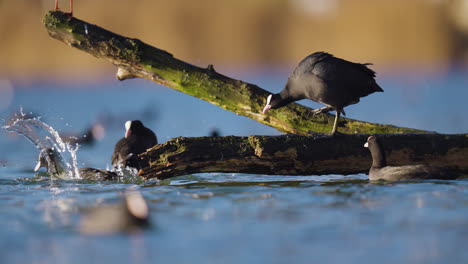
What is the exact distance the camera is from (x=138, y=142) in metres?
7.92

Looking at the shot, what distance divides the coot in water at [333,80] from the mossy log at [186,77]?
Answer: 1.56 feet

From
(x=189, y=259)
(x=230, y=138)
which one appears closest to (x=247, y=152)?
(x=230, y=138)

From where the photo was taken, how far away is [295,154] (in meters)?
6.07

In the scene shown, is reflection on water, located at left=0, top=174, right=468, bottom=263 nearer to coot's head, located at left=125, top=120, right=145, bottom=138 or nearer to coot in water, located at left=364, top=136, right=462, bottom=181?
coot in water, located at left=364, top=136, right=462, bottom=181

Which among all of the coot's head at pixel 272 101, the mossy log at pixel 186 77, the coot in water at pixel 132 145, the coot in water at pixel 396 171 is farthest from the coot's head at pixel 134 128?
the coot in water at pixel 396 171

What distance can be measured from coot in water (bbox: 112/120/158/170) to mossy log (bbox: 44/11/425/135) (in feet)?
2.84

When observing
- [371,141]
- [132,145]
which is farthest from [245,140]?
[132,145]

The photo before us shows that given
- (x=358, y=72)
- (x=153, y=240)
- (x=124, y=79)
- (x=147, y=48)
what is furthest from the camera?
(x=124, y=79)

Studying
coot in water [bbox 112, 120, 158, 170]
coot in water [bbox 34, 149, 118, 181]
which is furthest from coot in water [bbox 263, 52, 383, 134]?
coot in water [bbox 34, 149, 118, 181]

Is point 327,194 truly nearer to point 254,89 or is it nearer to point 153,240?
point 153,240

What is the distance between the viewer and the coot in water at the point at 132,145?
7.46m

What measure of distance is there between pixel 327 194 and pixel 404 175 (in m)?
1.18

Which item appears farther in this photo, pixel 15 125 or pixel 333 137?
pixel 15 125

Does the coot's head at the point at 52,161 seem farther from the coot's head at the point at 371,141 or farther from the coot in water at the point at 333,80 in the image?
the coot's head at the point at 371,141
